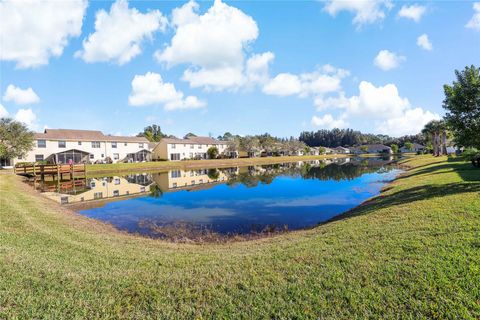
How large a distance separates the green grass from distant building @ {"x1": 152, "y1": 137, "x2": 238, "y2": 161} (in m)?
58.9

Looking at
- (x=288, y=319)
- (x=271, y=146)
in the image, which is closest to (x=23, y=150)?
(x=288, y=319)

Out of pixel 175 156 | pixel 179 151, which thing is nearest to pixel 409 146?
pixel 179 151

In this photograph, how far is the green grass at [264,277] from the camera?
4.43 meters

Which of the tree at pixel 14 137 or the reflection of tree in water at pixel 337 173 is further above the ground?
the tree at pixel 14 137

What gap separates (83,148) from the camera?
53.2m

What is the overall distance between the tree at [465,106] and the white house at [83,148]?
55.2 m

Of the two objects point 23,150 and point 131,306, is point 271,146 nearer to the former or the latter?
point 23,150

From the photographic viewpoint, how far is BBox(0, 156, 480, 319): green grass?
443cm

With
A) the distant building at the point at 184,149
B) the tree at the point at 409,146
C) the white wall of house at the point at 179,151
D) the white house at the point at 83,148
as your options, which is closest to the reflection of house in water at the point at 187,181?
the white house at the point at 83,148

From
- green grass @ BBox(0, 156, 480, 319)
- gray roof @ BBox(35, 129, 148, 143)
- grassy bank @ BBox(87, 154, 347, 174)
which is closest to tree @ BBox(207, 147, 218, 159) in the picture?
grassy bank @ BBox(87, 154, 347, 174)

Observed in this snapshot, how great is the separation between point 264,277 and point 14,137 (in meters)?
47.9

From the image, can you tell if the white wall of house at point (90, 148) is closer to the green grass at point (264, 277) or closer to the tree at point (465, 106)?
the green grass at point (264, 277)

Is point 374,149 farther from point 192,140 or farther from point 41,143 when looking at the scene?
point 41,143

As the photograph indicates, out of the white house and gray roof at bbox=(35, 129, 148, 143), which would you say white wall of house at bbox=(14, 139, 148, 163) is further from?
gray roof at bbox=(35, 129, 148, 143)
